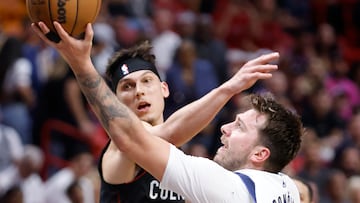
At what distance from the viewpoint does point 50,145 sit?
385 inches

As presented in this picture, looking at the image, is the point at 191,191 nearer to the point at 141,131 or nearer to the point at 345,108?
the point at 141,131

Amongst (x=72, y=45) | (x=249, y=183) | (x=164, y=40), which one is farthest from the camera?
(x=164, y=40)

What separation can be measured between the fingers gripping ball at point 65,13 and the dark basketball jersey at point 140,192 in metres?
1.31

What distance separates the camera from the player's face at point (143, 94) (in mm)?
5516

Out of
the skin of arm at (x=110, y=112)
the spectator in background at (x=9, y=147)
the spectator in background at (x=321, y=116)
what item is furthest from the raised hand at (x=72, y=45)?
the spectator in background at (x=321, y=116)

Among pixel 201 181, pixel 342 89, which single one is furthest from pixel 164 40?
pixel 201 181

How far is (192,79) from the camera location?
11.1m

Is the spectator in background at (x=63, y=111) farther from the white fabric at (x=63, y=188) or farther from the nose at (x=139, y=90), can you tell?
the nose at (x=139, y=90)

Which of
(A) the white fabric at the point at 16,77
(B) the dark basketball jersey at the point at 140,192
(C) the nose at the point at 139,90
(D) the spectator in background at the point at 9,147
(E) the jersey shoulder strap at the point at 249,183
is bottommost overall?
(D) the spectator in background at the point at 9,147

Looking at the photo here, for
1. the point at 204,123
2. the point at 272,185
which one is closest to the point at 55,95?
the point at 204,123

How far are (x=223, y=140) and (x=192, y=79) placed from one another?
21.6ft

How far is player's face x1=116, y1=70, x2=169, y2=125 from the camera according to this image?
552 centimetres

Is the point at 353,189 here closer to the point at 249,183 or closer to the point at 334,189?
the point at 334,189

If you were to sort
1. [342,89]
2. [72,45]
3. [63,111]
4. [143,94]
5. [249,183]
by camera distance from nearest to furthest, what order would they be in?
[72,45] → [249,183] → [143,94] → [63,111] → [342,89]
